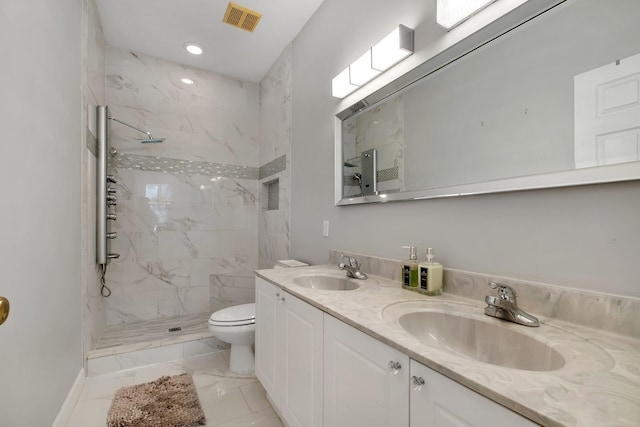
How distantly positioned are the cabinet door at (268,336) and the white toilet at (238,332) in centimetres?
31

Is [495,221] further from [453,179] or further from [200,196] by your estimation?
[200,196]

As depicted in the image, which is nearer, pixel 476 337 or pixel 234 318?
pixel 476 337

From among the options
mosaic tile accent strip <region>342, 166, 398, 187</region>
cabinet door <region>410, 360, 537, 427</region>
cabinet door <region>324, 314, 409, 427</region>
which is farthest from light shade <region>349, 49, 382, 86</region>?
cabinet door <region>410, 360, 537, 427</region>

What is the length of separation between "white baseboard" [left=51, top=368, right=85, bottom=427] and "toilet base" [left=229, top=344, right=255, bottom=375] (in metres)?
0.89

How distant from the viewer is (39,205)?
112 cm

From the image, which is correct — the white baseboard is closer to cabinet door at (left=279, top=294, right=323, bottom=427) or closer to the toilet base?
the toilet base

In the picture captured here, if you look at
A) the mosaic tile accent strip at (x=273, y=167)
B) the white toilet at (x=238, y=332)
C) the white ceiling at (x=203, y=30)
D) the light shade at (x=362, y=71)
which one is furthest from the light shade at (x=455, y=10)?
the white toilet at (x=238, y=332)

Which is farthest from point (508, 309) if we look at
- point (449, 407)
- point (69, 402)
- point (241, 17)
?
point (241, 17)

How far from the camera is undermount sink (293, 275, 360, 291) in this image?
58.7 inches

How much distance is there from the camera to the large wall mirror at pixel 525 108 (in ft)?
2.31

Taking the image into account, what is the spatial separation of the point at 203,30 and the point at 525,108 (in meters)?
2.47

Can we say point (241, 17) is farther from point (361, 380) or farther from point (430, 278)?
point (361, 380)

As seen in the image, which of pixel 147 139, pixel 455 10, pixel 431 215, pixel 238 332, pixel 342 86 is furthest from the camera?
pixel 147 139

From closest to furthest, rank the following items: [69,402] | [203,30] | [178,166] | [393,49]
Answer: [393,49]
[69,402]
[203,30]
[178,166]
